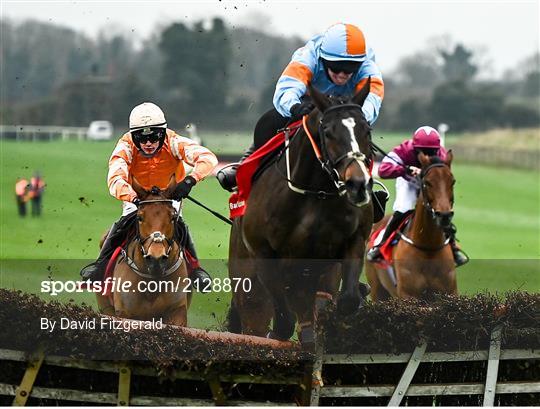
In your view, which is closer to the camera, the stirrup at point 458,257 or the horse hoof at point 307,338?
the horse hoof at point 307,338

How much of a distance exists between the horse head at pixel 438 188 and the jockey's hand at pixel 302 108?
2136 mm

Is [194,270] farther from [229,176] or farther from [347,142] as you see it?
[347,142]

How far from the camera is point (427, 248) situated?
28.7ft

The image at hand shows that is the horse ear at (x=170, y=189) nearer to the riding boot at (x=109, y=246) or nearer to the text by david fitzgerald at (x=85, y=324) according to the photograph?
the riding boot at (x=109, y=246)

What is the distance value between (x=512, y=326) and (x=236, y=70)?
602 centimetres

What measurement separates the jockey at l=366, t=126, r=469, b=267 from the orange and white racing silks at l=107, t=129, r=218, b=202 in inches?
79.7

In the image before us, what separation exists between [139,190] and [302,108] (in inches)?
44.7

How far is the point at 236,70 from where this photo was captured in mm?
11516

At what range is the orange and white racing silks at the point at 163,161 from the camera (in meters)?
6.76

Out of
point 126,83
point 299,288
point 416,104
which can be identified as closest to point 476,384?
point 299,288

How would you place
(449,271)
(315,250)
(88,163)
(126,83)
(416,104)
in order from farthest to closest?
(416,104) < (126,83) < (88,163) < (449,271) < (315,250)

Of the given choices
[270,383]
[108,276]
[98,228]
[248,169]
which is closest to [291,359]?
[270,383]

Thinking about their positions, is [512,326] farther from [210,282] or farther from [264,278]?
[210,282]

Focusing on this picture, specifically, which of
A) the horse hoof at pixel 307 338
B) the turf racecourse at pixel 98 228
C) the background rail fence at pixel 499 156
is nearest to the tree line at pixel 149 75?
the turf racecourse at pixel 98 228
